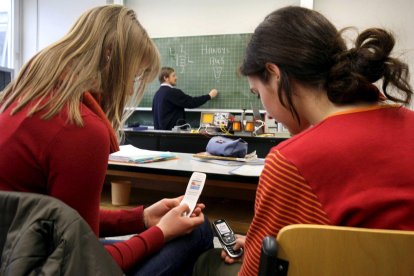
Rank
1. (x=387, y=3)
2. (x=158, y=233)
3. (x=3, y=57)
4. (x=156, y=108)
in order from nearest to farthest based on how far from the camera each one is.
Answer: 1. (x=158, y=233)
2. (x=387, y=3)
3. (x=156, y=108)
4. (x=3, y=57)

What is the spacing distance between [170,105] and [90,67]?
3416 millimetres

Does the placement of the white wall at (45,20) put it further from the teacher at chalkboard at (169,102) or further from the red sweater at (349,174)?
the red sweater at (349,174)

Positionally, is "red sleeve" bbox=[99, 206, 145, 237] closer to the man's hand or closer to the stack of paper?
the stack of paper

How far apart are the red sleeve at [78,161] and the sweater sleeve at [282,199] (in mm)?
324

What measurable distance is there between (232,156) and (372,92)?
1.00m

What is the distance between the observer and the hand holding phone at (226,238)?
3.23 feet

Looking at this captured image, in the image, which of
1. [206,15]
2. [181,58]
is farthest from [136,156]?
[206,15]

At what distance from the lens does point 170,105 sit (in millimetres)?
4180

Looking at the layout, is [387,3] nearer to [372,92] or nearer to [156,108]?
[156,108]

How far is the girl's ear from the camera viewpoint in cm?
72

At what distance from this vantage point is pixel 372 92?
67cm

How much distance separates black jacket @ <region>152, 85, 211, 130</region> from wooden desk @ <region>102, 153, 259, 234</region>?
235 cm

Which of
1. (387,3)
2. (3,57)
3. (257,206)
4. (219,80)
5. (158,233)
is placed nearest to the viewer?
(257,206)

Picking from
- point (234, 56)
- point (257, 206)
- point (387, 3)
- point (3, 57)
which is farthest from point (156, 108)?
point (257, 206)
